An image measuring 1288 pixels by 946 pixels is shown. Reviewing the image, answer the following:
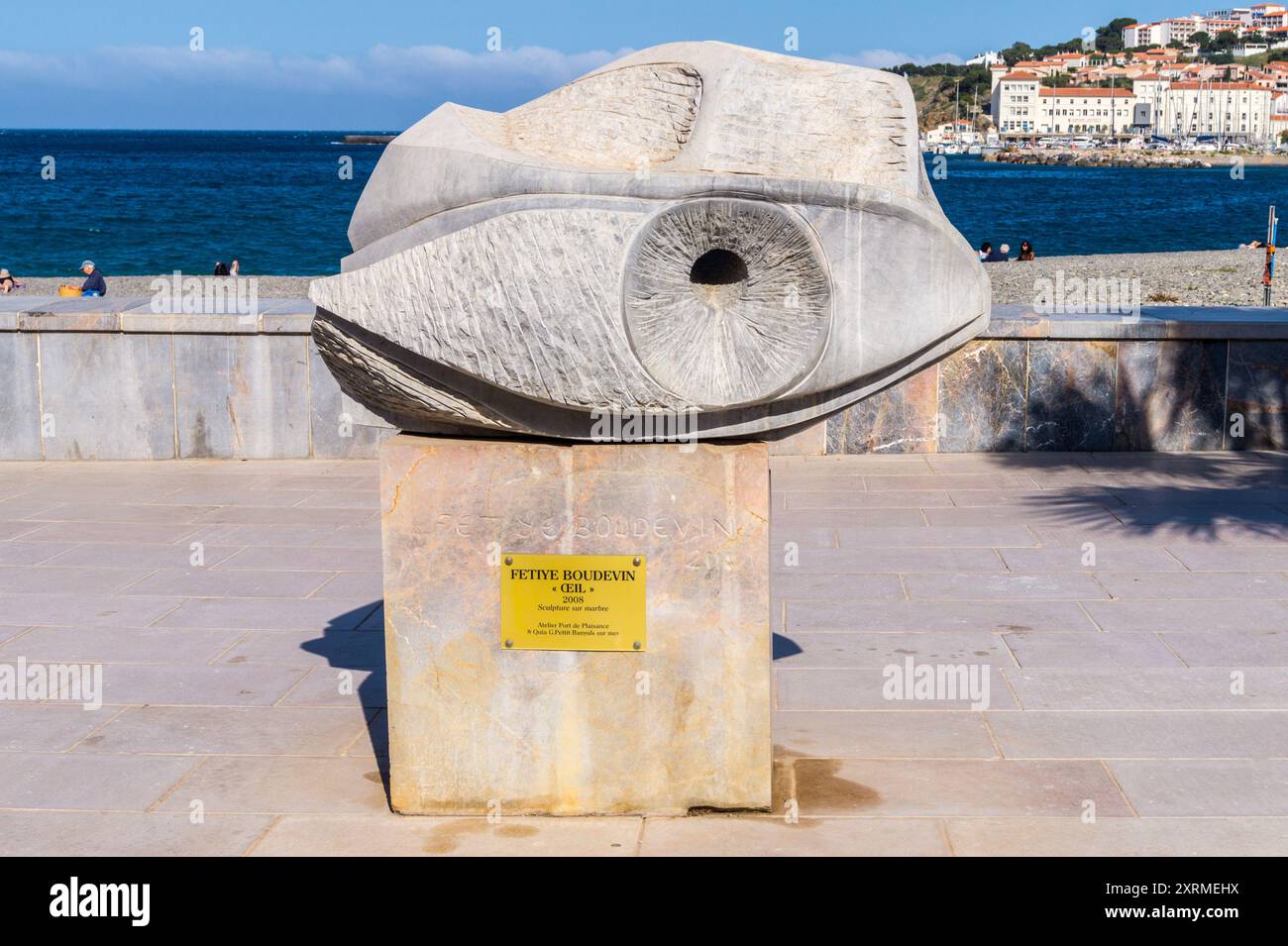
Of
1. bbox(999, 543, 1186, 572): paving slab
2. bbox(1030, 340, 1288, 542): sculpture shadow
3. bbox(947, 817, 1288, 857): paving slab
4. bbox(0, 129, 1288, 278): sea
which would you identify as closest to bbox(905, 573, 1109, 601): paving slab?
bbox(999, 543, 1186, 572): paving slab

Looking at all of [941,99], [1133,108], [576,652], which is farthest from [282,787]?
Answer: [1133,108]

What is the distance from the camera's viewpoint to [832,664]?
608 centimetres

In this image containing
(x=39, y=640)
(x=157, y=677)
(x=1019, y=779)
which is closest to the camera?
(x=1019, y=779)

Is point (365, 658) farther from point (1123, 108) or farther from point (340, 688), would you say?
point (1123, 108)

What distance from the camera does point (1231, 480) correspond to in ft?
30.8

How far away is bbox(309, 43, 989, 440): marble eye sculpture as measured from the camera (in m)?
4.05

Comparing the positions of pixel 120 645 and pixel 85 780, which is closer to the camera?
pixel 85 780

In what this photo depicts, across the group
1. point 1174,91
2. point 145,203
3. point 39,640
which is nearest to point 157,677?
point 39,640

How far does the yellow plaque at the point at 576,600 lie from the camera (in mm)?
4406

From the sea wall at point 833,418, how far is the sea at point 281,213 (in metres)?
5.45

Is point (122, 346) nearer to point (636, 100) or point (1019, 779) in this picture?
point (636, 100)

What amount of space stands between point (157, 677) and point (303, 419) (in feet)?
15.3

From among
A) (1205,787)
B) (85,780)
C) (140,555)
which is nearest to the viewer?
(1205,787)

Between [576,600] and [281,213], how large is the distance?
201 ft
